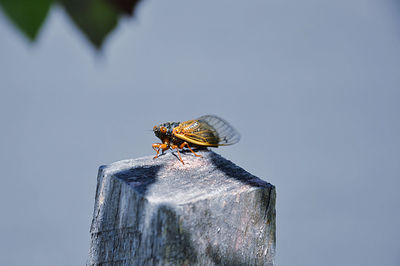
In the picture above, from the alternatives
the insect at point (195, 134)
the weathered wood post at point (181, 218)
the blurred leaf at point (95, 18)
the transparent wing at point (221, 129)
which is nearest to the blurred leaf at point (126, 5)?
the blurred leaf at point (95, 18)

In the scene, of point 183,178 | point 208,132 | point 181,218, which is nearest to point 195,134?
point 208,132

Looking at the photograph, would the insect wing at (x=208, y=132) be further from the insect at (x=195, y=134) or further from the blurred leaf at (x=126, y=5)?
the blurred leaf at (x=126, y=5)

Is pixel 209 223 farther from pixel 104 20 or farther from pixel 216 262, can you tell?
pixel 104 20

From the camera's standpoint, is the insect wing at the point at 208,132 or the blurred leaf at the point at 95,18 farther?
the insect wing at the point at 208,132

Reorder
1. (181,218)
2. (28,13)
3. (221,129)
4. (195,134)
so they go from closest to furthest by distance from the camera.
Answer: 1. (28,13)
2. (181,218)
3. (195,134)
4. (221,129)

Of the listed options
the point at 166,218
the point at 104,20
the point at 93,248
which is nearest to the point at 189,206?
the point at 166,218

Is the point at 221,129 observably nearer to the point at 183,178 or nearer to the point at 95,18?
the point at 183,178

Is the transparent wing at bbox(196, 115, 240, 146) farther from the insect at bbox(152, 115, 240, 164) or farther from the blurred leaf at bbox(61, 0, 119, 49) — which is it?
the blurred leaf at bbox(61, 0, 119, 49)
